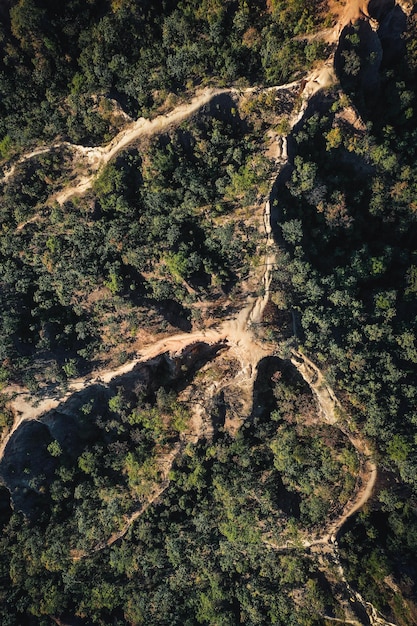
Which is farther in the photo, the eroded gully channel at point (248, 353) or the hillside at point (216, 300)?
the hillside at point (216, 300)

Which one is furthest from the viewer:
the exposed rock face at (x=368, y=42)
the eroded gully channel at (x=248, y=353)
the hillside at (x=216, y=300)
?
the hillside at (x=216, y=300)

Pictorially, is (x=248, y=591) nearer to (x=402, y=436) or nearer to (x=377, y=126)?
(x=402, y=436)

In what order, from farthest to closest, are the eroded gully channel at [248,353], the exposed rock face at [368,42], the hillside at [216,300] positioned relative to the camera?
the hillside at [216,300]
the eroded gully channel at [248,353]
the exposed rock face at [368,42]

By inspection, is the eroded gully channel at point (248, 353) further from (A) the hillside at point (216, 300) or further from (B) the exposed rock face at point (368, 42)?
(B) the exposed rock face at point (368, 42)

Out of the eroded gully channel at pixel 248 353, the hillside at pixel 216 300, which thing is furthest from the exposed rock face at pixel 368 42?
the eroded gully channel at pixel 248 353

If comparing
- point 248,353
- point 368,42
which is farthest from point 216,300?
point 368,42

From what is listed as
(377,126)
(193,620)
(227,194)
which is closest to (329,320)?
(227,194)

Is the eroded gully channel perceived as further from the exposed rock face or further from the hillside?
the exposed rock face

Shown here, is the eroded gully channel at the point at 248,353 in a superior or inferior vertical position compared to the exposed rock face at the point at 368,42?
inferior
